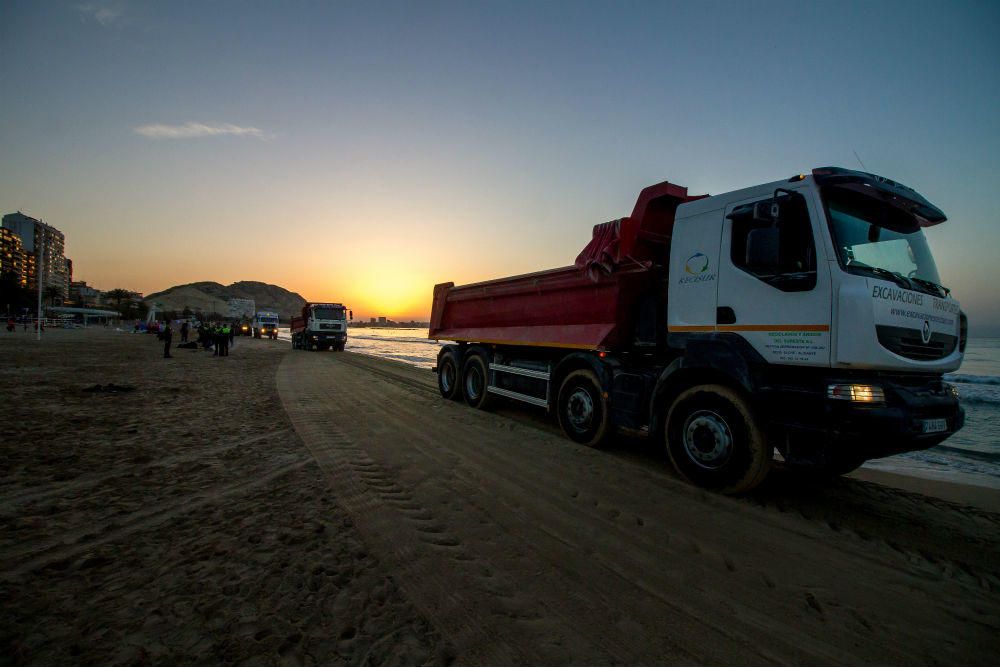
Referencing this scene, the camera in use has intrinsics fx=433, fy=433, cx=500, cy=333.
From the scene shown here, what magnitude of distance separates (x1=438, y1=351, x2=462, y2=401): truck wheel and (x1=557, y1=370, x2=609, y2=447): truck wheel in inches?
152

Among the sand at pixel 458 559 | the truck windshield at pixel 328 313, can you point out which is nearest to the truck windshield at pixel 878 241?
the sand at pixel 458 559

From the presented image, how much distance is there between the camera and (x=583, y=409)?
6.74 m

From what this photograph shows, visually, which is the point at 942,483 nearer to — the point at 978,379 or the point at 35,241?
the point at 978,379

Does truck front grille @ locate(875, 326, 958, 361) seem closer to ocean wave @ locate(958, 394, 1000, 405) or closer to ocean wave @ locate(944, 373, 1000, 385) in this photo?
ocean wave @ locate(958, 394, 1000, 405)

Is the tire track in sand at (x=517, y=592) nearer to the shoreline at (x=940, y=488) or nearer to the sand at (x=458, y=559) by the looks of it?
the sand at (x=458, y=559)

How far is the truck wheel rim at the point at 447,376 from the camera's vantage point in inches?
418

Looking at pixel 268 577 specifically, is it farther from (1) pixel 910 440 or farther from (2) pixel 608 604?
(1) pixel 910 440

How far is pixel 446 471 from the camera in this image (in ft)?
16.8

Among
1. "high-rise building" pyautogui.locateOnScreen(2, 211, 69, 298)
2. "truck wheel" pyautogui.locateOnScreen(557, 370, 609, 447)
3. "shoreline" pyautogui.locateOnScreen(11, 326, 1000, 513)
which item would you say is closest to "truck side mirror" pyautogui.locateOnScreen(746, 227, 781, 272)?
"truck wheel" pyautogui.locateOnScreen(557, 370, 609, 447)

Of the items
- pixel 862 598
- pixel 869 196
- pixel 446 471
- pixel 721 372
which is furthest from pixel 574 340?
pixel 862 598

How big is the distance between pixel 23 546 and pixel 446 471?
344 cm

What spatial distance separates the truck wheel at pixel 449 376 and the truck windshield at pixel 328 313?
21.0 meters

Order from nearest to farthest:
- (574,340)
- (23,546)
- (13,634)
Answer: (13,634)
(23,546)
(574,340)

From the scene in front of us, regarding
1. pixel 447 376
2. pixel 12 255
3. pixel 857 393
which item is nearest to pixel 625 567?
pixel 857 393
